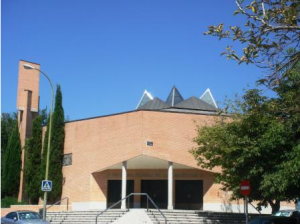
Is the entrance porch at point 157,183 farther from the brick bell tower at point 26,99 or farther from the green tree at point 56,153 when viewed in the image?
the brick bell tower at point 26,99

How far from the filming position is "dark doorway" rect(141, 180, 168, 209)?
34375 millimetres

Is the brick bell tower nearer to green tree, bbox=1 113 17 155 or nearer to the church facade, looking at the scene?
the church facade

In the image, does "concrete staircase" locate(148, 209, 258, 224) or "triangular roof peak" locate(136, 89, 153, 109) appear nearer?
"concrete staircase" locate(148, 209, 258, 224)

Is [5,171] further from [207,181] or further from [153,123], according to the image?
[207,181]

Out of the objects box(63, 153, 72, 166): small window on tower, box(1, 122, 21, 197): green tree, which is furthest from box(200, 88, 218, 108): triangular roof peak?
box(1, 122, 21, 197): green tree

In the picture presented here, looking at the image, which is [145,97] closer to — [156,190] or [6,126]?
[6,126]

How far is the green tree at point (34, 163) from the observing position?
116ft

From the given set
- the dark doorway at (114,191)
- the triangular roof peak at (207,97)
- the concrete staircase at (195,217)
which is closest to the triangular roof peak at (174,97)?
the triangular roof peak at (207,97)

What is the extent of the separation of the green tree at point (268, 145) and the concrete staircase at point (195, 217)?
5831 millimetres

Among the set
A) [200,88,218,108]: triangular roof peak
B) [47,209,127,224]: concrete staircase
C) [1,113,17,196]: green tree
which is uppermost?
[200,88,218,108]: triangular roof peak

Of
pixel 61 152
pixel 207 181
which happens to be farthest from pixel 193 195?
pixel 61 152

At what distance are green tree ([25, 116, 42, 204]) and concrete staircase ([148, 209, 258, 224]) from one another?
510 inches

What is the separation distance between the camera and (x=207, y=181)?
32.6 meters

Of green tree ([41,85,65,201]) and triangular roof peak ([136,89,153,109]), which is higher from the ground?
triangular roof peak ([136,89,153,109])
